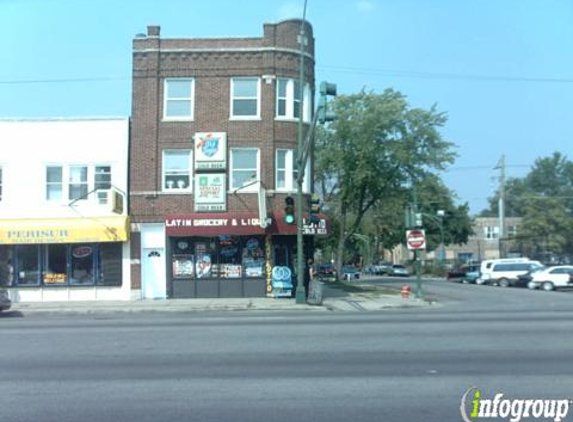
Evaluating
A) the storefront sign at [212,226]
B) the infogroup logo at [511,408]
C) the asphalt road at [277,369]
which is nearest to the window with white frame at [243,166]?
the storefront sign at [212,226]

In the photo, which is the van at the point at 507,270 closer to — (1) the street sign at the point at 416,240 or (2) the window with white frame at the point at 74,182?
(1) the street sign at the point at 416,240

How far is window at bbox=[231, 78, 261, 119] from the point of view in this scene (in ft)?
89.6

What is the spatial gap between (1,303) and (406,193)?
95.8ft

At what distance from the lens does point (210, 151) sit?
87.8ft

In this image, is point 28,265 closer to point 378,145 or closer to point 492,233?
point 378,145

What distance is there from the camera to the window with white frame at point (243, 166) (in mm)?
27062

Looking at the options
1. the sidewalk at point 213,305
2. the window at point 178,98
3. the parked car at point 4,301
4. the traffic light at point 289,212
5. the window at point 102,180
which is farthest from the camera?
the window at point 178,98

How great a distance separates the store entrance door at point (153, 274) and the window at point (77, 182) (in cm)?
361

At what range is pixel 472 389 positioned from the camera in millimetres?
8320

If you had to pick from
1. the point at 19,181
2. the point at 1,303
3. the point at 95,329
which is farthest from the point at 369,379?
the point at 19,181

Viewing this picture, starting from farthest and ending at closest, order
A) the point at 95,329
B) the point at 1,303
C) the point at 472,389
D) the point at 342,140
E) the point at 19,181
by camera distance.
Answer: the point at 342,140, the point at 19,181, the point at 1,303, the point at 95,329, the point at 472,389

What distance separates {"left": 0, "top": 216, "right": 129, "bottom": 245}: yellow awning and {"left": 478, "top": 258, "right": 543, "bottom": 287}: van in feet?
92.8

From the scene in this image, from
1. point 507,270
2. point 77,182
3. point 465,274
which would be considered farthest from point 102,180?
point 465,274

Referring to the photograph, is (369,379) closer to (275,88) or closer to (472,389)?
(472,389)
